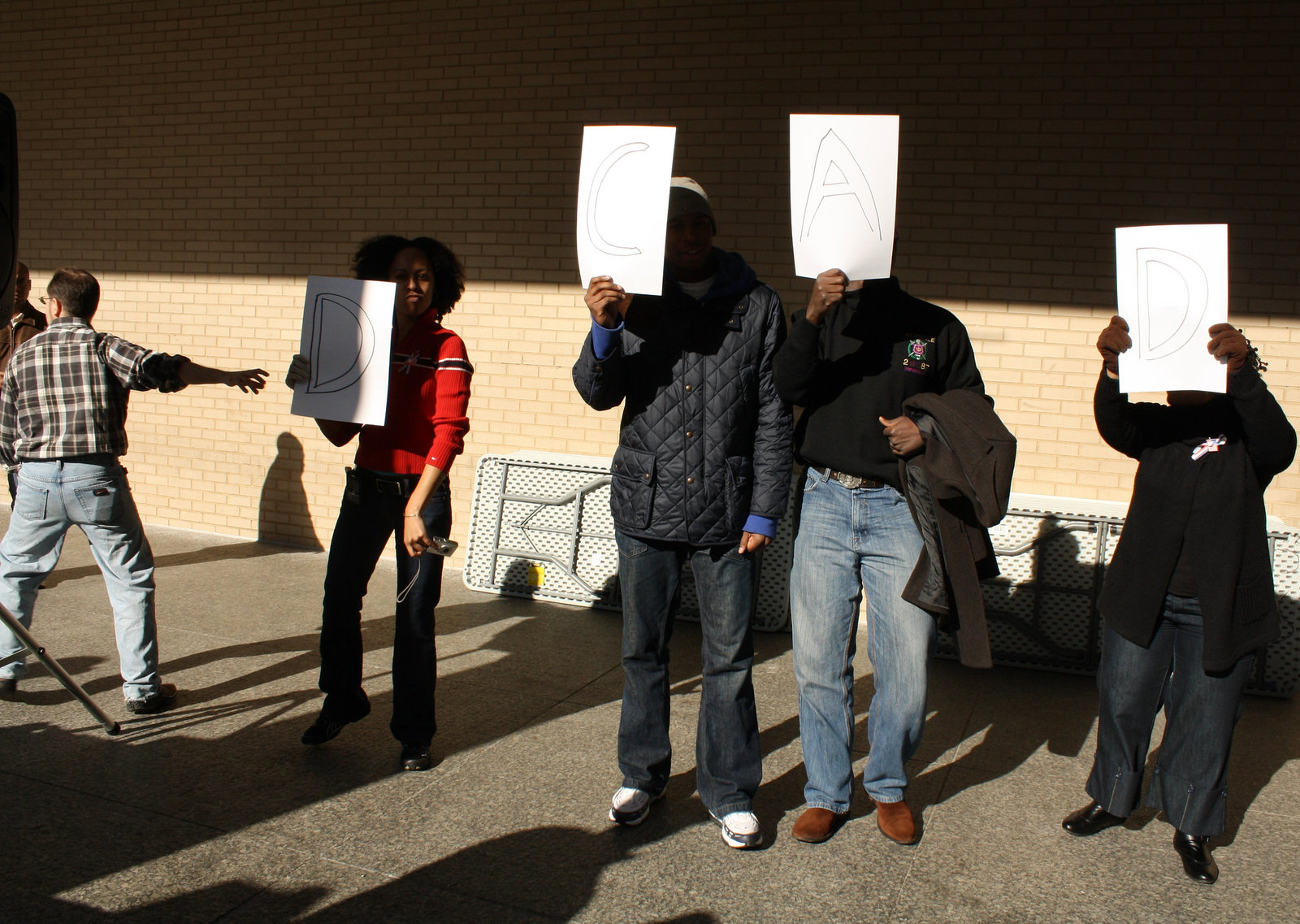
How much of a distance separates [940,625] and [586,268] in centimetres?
151

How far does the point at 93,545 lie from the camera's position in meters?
4.23

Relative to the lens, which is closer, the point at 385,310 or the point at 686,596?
the point at 385,310

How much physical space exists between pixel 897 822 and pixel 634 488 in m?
1.34

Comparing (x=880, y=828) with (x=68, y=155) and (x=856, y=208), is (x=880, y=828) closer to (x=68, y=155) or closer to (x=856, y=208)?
(x=856, y=208)

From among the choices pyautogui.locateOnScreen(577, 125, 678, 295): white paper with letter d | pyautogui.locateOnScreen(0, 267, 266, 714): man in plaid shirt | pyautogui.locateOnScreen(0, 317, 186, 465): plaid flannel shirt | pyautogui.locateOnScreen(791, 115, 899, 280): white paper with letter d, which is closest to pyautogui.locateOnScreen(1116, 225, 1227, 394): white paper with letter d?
pyautogui.locateOnScreen(791, 115, 899, 280): white paper with letter d

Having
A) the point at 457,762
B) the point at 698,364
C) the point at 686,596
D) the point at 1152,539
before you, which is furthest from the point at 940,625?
the point at 686,596

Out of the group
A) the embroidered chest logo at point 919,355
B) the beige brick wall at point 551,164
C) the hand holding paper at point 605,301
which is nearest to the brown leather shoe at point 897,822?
the embroidered chest logo at point 919,355

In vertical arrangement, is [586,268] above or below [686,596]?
above

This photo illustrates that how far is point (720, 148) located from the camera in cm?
618

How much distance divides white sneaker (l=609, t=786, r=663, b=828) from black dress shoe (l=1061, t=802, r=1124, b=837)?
139 cm

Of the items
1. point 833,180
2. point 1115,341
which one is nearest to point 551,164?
point 833,180

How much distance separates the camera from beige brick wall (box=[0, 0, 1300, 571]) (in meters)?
5.45

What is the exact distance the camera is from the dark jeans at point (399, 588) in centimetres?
379

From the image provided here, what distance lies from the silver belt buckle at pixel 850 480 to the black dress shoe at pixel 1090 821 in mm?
1356
